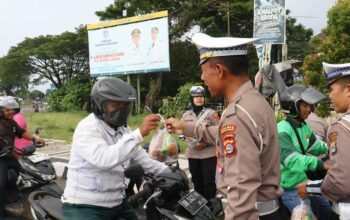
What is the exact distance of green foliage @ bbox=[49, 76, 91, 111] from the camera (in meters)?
25.3

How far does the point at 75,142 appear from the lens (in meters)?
2.51

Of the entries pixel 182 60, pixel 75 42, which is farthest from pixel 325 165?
pixel 75 42

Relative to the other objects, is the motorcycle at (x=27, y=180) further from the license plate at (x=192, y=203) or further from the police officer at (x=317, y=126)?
the police officer at (x=317, y=126)

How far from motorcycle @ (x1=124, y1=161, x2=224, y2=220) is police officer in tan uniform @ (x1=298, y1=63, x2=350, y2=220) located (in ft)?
2.65

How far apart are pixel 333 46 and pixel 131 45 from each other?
28.2 feet

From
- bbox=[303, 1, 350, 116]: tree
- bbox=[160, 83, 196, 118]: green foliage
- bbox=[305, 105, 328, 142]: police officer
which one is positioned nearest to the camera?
bbox=[305, 105, 328, 142]: police officer

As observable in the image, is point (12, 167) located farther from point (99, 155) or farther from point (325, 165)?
point (325, 165)

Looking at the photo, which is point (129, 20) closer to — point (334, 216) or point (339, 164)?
point (334, 216)

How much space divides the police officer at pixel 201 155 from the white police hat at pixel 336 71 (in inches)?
92.5

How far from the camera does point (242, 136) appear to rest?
181 cm

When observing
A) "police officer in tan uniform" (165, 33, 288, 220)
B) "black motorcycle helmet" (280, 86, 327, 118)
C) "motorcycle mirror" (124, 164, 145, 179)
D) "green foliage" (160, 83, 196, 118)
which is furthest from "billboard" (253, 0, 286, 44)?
"police officer in tan uniform" (165, 33, 288, 220)

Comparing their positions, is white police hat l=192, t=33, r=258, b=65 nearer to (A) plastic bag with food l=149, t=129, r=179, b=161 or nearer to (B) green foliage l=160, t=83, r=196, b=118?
(A) plastic bag with food l=149, t=129, r=179, b=161

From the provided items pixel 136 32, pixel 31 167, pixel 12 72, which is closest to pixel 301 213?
pixel 31 167

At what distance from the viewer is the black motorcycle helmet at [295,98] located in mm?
3113
